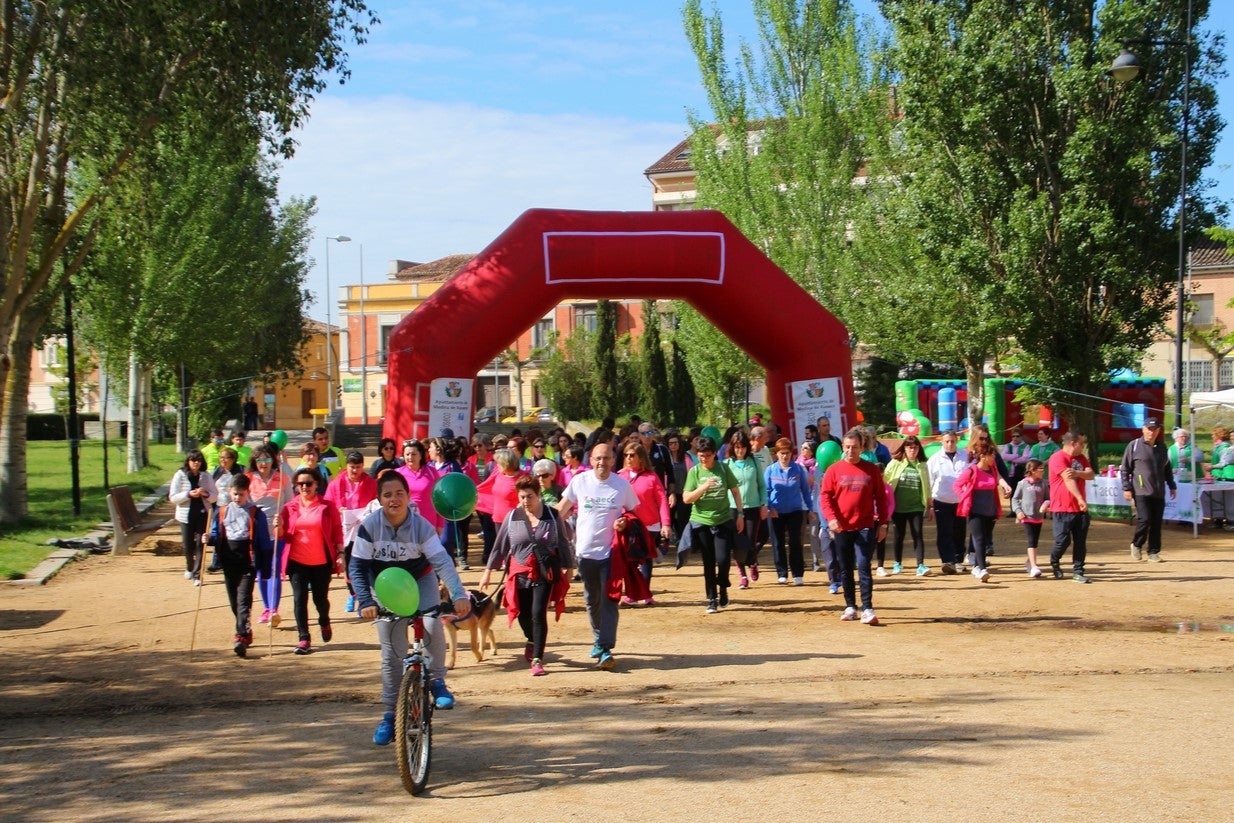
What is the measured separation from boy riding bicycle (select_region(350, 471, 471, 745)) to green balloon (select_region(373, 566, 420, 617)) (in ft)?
1.02

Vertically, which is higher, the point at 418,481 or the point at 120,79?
the point at 120,79

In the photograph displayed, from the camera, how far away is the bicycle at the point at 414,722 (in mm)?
6191

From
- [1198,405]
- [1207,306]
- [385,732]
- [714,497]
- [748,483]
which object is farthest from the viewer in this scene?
[1207,306]

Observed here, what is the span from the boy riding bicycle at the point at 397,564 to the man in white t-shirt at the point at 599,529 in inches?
96.3

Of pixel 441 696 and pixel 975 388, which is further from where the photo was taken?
pixel 975 388

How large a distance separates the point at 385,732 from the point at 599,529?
311 cm

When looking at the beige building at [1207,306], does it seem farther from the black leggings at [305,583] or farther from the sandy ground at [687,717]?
the black leggings at [305,583]

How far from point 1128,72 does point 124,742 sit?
55.0ft

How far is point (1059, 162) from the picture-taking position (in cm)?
2152

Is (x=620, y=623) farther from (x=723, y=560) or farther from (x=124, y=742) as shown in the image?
(x=124, y=742)

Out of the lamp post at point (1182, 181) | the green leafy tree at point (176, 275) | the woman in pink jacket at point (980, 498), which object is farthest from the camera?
the green leafy tree at point (176, 275)

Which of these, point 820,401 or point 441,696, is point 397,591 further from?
point 820,401

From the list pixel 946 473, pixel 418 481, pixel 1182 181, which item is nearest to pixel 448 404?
pixel 418 481

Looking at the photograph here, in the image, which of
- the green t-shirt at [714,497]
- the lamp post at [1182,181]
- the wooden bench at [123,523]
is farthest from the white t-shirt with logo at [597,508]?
the lamp post at [1182,181]
